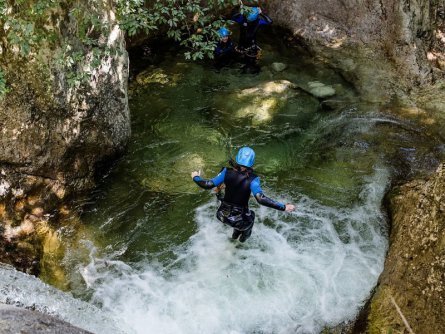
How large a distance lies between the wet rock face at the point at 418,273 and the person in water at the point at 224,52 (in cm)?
658

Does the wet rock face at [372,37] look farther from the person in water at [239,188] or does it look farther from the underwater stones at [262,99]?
the person in water at [239,188]

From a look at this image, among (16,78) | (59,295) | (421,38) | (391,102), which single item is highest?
(16,78)

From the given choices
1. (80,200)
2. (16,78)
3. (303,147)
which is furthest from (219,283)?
(16,78)

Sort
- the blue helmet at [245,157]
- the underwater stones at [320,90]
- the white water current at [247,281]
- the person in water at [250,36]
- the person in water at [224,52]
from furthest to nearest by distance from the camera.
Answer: the person in water at [224,52], the person in water at [250,36], the underwater stones at [320,90], the blue helmet at [245,157], the white water current at [247,281]

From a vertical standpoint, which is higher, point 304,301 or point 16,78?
point 16,78

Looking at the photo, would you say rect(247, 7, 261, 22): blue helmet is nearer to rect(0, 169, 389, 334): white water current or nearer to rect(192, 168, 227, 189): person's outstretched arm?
rect(0, 169, 389, 334): white water current

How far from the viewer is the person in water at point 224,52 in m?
11.1

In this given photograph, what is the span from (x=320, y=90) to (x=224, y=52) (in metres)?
2.72

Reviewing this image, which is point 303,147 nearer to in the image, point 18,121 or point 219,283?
point 219,283

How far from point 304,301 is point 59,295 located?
12.1 feet

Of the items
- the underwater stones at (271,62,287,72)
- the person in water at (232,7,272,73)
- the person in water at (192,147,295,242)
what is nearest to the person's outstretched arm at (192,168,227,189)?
the person in water at (192,147,295,242)

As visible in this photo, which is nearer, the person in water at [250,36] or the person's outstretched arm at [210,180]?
the person's outstretched arm at [210,180]

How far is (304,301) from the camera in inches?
265

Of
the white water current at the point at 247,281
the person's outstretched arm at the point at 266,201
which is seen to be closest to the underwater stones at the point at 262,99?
the white water current at the point at 247,281
